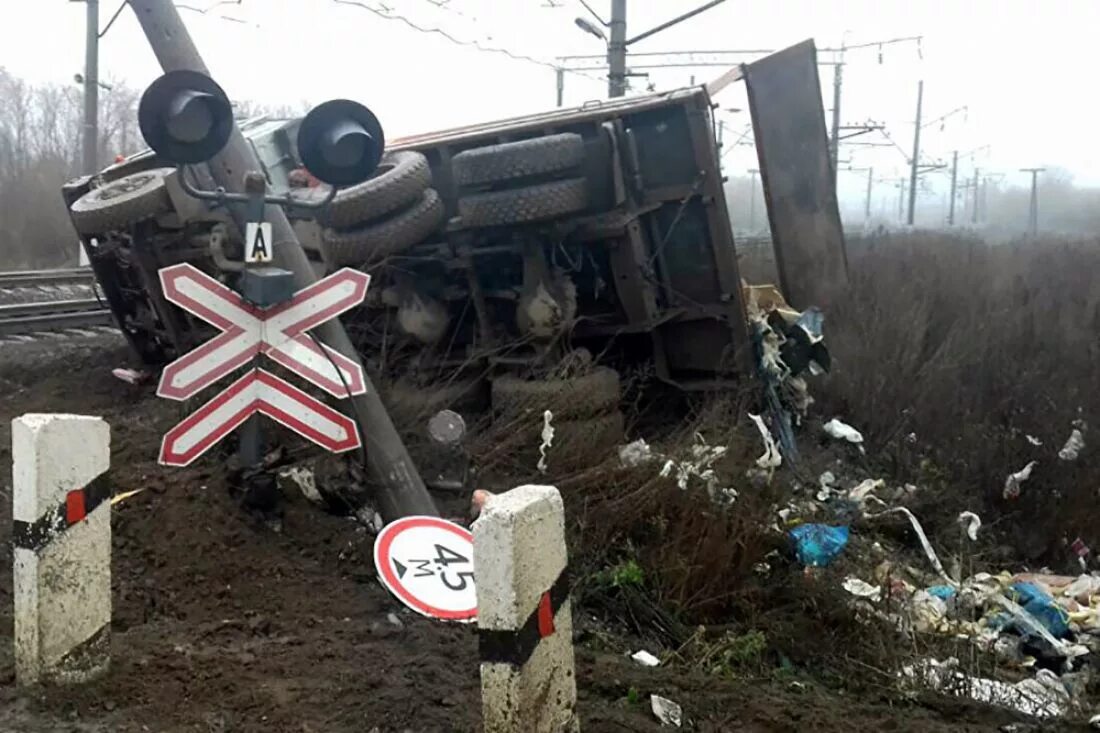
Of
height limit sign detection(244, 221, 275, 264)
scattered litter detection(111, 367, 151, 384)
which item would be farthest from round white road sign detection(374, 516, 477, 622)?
scattered litter detection(111, 367, 151, 384)

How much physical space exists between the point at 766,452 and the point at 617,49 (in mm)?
11833

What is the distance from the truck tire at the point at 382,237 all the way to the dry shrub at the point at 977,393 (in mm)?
3916

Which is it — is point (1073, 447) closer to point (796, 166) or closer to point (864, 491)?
point (864, 491)

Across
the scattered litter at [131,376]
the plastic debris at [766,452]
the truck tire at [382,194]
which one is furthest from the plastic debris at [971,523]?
the scattered litter at [131,376]

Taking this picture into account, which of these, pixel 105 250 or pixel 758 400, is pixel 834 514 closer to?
pixel 758 400

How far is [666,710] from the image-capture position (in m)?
3.46

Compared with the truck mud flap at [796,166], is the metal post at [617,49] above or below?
above

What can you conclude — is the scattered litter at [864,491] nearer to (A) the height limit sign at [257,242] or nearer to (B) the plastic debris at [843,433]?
(B) the plastic debris at [843,433]

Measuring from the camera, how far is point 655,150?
22.7 ft

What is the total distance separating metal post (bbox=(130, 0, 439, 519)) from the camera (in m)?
4.94

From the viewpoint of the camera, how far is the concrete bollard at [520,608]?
107 inches

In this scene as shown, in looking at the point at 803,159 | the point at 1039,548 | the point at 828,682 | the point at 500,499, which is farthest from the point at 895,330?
the point at 500,499

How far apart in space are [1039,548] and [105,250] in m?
6.95

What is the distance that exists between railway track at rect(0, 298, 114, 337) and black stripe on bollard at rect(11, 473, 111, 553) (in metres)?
8.03
